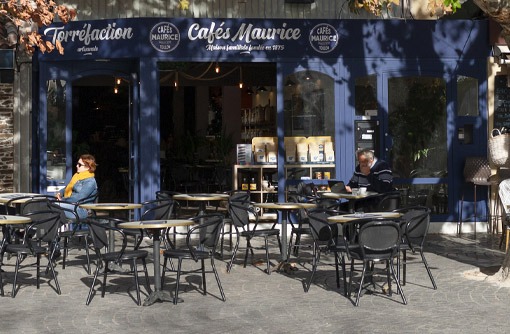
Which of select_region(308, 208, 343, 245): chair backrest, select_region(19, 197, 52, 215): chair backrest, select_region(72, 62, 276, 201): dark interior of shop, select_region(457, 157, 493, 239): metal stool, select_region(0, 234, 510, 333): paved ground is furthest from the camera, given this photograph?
select_region(72, 62, 276, 201): dark interior of shop

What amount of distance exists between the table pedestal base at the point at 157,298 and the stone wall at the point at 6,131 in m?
7.69

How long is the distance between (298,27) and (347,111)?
64.0 inches

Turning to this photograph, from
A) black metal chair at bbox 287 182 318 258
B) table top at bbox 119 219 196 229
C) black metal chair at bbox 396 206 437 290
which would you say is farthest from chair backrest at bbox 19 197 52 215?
black metal chair at bbox 396 206 437 290

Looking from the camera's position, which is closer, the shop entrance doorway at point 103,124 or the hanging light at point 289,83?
the hanging light at point 289,83

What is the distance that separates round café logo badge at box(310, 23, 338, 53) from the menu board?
9.40 feet

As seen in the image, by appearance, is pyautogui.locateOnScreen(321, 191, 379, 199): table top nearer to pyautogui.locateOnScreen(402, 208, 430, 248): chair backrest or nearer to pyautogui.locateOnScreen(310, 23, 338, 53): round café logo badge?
pyautogui.locateOnScreen(402, 208, 430, 248): chair backrest

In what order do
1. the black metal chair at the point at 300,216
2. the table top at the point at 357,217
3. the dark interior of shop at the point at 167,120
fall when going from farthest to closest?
1. the dark interior of shop at the point at 167,120
2. the black metal chair at the point at 300,216
3. the table top at the point at 357,217

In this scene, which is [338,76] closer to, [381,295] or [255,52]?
[255,52]

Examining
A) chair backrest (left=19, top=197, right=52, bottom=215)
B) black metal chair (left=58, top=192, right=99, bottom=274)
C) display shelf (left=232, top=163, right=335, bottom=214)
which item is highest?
display shelf (left=232, top=163, right=335, bottom=214)

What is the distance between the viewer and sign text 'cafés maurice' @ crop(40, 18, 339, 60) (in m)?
16.2

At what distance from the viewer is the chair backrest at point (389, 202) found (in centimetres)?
1298

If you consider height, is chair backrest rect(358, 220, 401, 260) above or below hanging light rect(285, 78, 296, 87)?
below

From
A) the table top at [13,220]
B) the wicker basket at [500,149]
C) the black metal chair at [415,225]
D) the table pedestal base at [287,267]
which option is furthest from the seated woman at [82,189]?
the wicker basket at [500,149]

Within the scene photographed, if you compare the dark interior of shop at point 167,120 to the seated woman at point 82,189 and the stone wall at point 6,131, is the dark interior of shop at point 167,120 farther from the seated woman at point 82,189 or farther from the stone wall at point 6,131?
the seated woman at point 82,189
